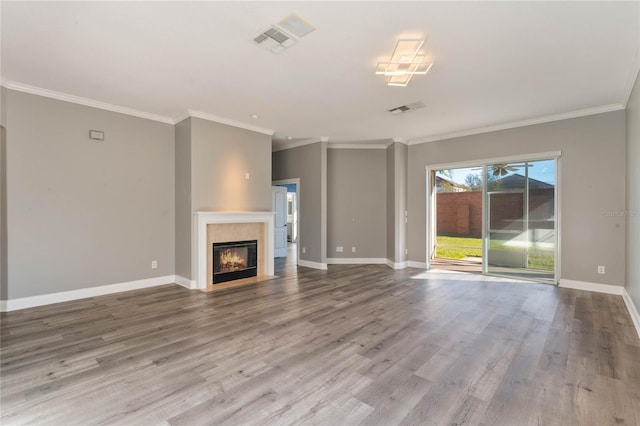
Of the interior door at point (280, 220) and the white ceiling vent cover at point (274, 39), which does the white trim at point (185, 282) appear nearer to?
the interior door at point (280, 220)

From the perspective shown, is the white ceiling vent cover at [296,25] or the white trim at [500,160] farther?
the white trim at [500,160]

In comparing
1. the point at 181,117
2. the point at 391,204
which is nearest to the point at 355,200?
the point at 391,204

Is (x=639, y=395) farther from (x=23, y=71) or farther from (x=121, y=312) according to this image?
(x=23, y=71)

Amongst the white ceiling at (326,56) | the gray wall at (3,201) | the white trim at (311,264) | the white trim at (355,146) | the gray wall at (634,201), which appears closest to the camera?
the white ceiling at (326,56)

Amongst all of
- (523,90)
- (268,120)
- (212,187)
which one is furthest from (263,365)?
(523,90)

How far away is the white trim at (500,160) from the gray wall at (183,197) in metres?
4.73

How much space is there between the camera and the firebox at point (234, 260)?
4.99 m

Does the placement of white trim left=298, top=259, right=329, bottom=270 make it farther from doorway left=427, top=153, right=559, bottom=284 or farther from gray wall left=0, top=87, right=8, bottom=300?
gray wall left=0, top=87, right=8, bottom=300

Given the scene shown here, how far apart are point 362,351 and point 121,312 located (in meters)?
2.95

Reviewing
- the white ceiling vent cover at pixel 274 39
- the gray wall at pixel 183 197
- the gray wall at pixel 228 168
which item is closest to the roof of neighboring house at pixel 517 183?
the gray wall at pixel 228 168

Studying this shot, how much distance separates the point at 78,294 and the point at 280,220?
4805 millimetres

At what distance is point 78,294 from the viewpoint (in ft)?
13.4

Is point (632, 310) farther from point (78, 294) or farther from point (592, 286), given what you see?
point (78, 294)

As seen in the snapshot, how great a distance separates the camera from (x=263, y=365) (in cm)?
235
